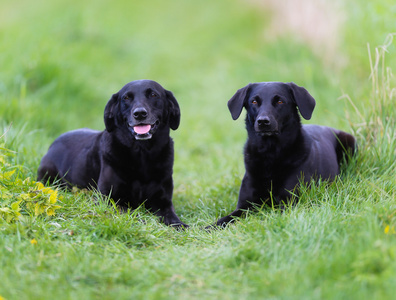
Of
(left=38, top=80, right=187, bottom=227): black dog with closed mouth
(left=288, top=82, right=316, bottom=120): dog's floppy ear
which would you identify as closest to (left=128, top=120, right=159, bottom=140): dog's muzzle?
(left=38, top=80, right=187, bottom=227): black dog with closed mouth

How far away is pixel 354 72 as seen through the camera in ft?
22.6

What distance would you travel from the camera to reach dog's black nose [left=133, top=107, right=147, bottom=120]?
3816mm

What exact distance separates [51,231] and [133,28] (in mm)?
13004

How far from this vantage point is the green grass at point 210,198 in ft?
8.43

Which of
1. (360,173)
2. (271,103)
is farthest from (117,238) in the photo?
(360,173)

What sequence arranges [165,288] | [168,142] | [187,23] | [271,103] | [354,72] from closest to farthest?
[165,288] < [271,103] < [168,142] < [354,72] < [187,23]

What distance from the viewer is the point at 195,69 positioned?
11.3 metres

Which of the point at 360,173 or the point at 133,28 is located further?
the point at 133,28

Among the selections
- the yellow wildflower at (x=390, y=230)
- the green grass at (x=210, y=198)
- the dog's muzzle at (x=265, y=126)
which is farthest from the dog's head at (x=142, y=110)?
the yellow wildflower at (x=390, y=230)

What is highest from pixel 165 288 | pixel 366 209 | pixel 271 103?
pixel 271 103

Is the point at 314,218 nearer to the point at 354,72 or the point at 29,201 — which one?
the point at 29,201

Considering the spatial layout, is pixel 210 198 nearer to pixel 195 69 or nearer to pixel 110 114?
pixel 110 114

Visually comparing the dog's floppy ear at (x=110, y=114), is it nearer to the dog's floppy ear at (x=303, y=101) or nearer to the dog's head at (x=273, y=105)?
the dog's head at (x=273, y=105)

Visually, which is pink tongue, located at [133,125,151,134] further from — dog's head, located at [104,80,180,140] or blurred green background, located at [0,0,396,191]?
blurred green background, located at [0,0,396,191]
